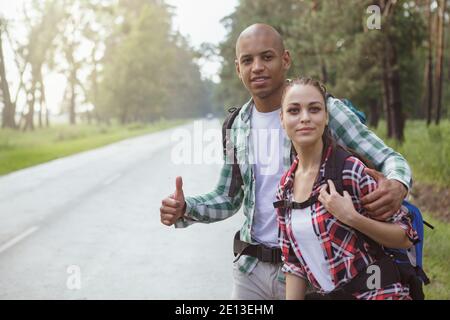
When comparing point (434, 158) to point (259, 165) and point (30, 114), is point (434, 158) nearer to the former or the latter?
point (259, 165)

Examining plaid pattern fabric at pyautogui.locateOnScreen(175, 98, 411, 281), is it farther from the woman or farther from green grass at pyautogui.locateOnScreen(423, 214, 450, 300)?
green grass at pyautogui.locateOnScreen(423, 214, 450, 300)

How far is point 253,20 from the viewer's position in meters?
30.1

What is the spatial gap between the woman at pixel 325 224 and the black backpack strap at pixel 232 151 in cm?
51

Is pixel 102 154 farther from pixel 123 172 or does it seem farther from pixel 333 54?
pixel 333 54

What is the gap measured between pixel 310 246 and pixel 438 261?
4873 mm

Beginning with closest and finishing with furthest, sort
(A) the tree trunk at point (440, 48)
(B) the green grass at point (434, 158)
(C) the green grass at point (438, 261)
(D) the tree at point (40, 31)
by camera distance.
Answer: (C) the green grass at point (438, 261), (B) the green grass at point (434, 158), (A) the tree trunk at point (440, 48), (D) the tree at point (40, 31)

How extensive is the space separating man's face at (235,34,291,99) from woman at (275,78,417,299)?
1.36 feet

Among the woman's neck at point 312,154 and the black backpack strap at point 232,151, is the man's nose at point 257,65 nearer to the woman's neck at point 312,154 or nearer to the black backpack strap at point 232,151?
the black backpack strap at point 232,151

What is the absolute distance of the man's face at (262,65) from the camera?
2305 millimetres

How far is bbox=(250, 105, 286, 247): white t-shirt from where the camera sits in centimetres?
228

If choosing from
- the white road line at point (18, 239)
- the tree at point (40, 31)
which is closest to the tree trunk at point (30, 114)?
the tree at point (40, 31)

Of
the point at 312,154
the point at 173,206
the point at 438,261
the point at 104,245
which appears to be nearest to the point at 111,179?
the point at 104,245

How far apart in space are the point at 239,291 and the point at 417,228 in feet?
2.57

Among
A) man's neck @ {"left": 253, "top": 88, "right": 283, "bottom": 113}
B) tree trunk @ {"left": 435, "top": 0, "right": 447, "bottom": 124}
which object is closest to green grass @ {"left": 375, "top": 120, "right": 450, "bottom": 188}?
man's neck @ {"left": 253, "top": 88, "right": 283, "bottom": 113}
